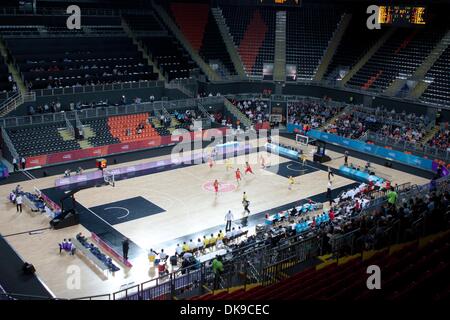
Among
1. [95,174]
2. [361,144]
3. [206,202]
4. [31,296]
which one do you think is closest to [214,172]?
[206,202]

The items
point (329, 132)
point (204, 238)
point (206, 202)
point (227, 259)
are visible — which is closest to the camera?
point (227, 259)

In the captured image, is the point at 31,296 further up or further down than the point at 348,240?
further down

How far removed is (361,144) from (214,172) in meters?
15.0

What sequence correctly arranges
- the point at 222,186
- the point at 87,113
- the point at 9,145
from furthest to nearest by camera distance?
the point at 87,113 < the point at 9,145 < the point at 222,186

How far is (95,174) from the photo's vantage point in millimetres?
37125

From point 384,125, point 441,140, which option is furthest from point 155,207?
point 441,140

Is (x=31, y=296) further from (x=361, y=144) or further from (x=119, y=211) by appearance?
(x=361, y=144)

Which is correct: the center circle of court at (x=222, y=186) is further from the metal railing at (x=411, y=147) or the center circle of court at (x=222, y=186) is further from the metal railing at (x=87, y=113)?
the metal railing at (x=411, y=147)

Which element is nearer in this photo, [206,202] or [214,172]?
[206,202]

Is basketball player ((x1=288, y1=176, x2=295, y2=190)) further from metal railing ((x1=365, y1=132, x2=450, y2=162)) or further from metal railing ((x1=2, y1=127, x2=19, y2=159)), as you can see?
metal railing ((x1=2, y1=127, x2=19, y2=159))

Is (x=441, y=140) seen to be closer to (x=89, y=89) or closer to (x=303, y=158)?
(x=303, y=158)

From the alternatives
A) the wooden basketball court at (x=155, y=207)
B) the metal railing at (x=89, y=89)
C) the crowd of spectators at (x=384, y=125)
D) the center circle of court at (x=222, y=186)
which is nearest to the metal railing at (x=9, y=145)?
the wooden basketball court at (x=155, y=207)

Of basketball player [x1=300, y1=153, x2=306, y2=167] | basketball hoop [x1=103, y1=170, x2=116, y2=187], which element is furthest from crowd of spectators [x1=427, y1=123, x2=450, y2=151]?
basketball hoop [x1=103, y1=170, x2=116, y2=187]

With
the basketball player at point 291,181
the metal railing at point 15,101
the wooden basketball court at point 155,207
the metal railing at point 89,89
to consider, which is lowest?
the wooden basketball court at point 155,207
